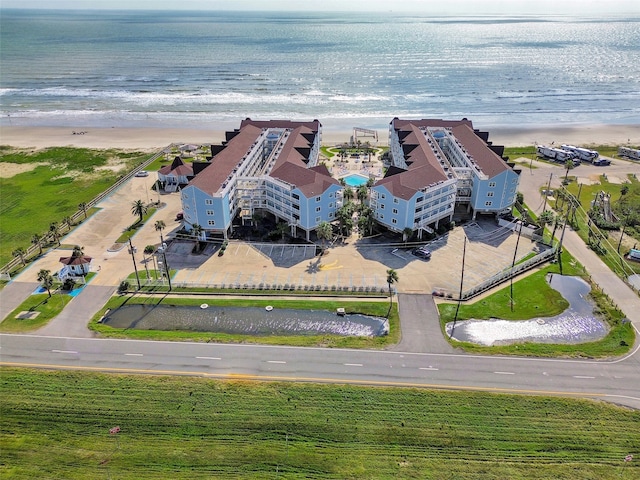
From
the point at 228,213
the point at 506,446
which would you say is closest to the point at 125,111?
the point at 228,213

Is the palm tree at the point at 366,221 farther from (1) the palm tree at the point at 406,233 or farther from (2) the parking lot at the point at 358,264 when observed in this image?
(1) the palm tree at the point at 406,233

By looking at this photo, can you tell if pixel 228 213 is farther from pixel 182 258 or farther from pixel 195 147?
pixel 195 147

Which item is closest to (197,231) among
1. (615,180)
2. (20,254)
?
(20,254)

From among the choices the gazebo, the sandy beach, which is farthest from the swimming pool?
the gazebo

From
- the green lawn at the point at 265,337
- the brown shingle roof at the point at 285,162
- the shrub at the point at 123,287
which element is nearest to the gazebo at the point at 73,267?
the shrub at the point at 123,287

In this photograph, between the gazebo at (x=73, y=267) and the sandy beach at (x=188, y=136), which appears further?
the sandy beach at (x=188, y=136)

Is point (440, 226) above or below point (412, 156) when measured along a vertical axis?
below
